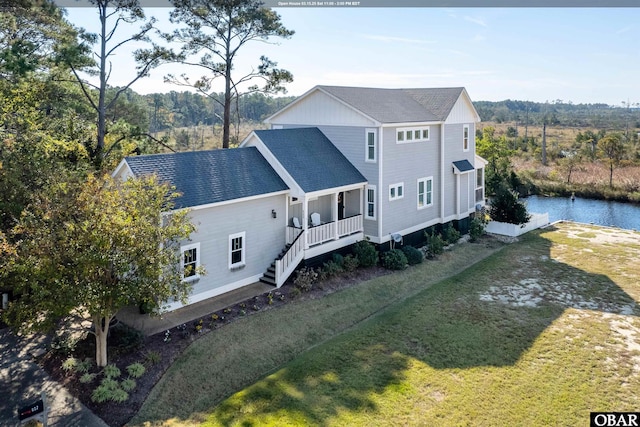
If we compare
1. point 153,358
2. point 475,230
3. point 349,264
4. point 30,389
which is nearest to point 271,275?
point 349,264

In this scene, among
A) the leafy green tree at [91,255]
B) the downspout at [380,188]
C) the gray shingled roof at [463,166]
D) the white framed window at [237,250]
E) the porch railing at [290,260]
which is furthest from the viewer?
the gray shingled roof at [463,166]

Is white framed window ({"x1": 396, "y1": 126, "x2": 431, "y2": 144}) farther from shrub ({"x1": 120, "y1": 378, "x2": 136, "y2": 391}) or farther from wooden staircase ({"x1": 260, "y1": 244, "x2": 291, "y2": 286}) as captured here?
shrub ({"x1": 120, "y1": 378, "x2": 136, "y2": 391})

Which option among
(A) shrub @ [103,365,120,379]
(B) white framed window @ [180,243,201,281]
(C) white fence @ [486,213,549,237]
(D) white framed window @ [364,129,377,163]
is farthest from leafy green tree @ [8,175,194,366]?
(C) white fence @ [486,213,549,237]

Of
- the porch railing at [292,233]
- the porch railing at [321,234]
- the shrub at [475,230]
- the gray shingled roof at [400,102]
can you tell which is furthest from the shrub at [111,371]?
the shrub at [475,230]

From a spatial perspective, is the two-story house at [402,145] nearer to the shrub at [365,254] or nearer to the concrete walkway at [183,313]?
the shrub at [365,254]

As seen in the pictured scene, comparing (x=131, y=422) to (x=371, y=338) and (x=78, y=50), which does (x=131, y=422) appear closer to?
(x=371, y=338)

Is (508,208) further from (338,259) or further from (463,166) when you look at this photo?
(338,259)
